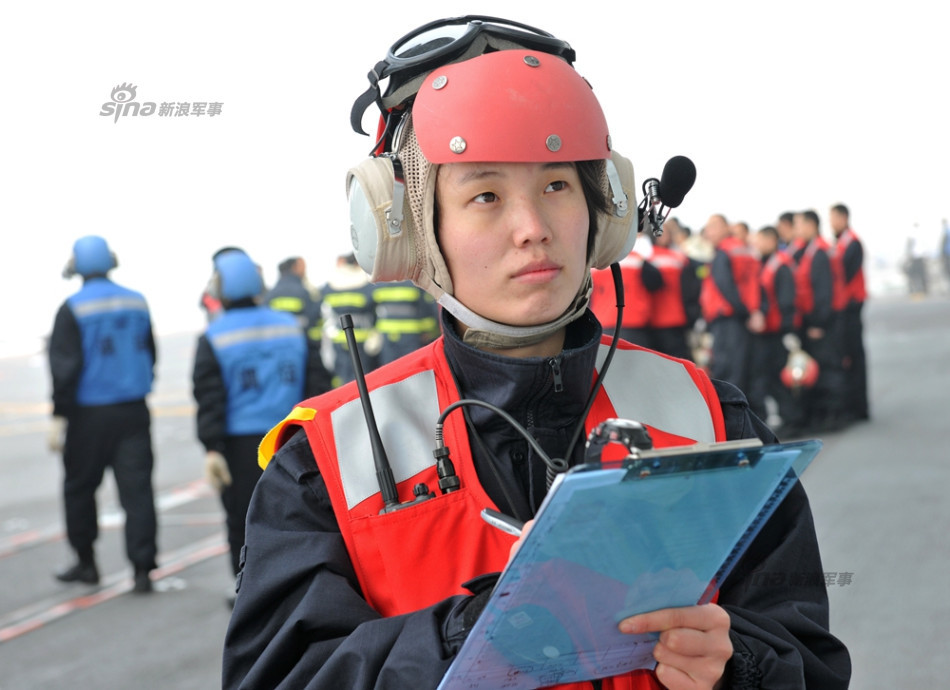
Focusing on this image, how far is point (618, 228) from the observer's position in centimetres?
155

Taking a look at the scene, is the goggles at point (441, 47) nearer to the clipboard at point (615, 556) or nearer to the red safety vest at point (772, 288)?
the clipboard at point (615, 556)

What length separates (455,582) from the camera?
53.6 inches

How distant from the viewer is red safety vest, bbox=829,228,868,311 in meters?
8.74

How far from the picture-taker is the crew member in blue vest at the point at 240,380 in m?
4.84

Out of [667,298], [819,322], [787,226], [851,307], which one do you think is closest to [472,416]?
[667,298]

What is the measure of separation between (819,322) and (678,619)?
825 cm

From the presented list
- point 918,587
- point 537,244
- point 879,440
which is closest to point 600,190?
point 537,244

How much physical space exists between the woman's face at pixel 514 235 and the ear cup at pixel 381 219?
0.08 m

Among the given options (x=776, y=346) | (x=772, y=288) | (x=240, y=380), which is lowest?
(x=776, y=346)

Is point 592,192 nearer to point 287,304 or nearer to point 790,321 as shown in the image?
point 790,321

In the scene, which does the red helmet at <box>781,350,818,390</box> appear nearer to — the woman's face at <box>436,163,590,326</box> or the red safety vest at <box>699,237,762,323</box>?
the red safety vest at <box>699,237,762,323</box>

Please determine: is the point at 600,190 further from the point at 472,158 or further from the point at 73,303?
the point at 73,303

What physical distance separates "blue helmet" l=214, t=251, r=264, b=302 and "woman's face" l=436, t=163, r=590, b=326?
3694mm

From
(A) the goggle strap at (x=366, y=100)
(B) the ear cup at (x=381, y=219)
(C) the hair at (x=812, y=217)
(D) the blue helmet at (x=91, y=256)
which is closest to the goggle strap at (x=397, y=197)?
(B) the ear cup at (x=381, y=219)
